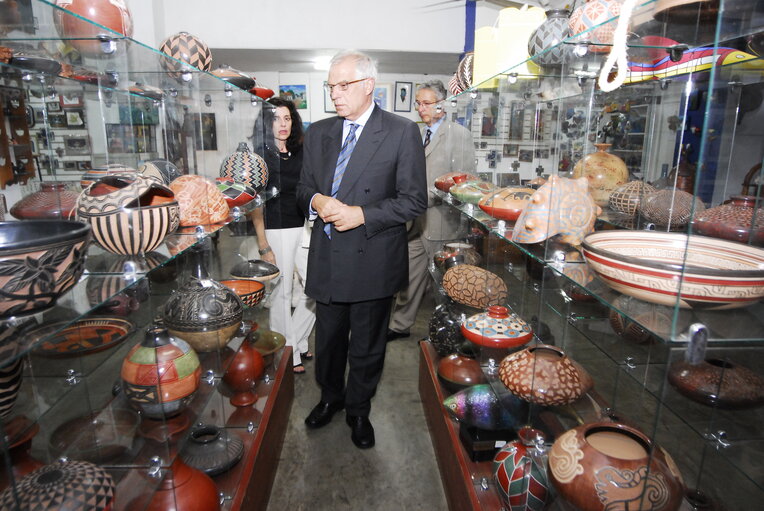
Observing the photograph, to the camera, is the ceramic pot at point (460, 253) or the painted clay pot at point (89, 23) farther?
the ceramic pot at point (460, 253)

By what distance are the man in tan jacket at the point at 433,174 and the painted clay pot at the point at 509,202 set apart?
0.85m

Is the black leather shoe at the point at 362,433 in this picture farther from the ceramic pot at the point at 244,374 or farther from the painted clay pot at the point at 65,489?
the painted clay pot at the point at 65,489

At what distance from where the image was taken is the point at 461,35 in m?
4.90

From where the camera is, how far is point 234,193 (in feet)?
6.10

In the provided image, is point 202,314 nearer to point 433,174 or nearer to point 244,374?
point 244,374

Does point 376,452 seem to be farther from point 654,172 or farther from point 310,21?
point 310,21

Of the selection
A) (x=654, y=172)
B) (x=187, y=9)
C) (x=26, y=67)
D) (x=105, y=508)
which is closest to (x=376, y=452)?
(x=105, y=508)

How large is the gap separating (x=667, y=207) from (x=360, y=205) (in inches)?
46.6

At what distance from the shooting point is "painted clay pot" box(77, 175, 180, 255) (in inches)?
40.6

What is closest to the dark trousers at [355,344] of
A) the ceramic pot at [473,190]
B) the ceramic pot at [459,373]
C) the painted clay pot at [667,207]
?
the ceramic pot at [459,373]

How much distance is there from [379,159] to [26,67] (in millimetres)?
1229

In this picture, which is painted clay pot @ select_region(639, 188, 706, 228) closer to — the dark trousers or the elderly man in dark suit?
the elderly man in dark suit

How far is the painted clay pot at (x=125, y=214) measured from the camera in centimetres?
103

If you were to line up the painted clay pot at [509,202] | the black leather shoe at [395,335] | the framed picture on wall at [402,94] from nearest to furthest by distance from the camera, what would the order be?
the painted clay pot at [509,202] → the black leather shoe at [395,335] → the framed picture on wall at [402,94]
